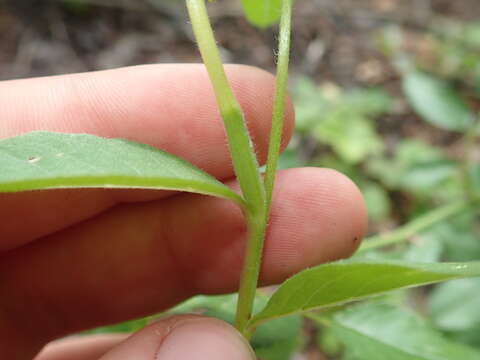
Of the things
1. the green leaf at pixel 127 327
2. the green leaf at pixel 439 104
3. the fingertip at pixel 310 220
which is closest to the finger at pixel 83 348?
the green leaf at pixel 127 327

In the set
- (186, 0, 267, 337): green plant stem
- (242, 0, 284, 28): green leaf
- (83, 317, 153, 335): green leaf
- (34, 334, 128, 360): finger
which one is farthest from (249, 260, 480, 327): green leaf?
(34, 334, 128, 360): finger

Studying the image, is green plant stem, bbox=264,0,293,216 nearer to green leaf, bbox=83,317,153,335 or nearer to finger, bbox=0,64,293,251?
finger, bbox=0,64,293,251

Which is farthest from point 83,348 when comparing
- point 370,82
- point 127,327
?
point 370,82

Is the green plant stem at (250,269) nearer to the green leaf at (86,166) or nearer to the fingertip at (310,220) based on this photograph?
the green leaf at (86,166)

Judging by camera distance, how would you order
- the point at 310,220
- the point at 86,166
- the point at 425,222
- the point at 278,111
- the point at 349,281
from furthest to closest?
the point at 425,222
the point at 310,220
the point at 278,111
the point at 349,281
the point at 86,166

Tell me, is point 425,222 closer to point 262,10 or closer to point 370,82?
point 262,10

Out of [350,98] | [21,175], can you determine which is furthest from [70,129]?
[350,98]
